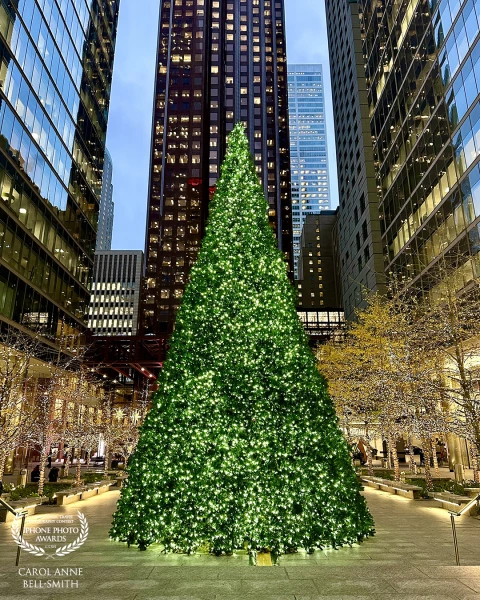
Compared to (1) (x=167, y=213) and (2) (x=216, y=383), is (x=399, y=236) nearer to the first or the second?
(2) (x=216, y=383)

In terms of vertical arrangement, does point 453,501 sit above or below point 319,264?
below

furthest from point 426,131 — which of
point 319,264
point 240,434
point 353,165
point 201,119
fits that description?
point 319,264

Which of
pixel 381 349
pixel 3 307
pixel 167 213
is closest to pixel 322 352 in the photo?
pixel 381 349

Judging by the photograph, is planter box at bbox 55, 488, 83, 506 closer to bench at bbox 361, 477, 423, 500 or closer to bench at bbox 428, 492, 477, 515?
bench at bbox 361, 477, 423, 500

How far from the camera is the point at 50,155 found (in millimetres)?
38906

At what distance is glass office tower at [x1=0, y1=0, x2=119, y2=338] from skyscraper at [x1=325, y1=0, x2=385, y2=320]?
3082 cm

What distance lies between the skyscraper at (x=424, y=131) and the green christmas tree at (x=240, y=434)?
13.1 m

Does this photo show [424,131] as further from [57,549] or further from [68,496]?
[57,549]

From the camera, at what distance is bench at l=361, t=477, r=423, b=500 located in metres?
19.2

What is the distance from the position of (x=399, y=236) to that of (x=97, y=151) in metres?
36.1

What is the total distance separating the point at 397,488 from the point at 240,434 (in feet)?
49.7

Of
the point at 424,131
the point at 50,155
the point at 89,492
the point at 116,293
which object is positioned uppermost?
the point at 116,293

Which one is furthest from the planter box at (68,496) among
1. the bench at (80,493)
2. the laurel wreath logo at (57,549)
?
the laurel wreath logo at (57,549)

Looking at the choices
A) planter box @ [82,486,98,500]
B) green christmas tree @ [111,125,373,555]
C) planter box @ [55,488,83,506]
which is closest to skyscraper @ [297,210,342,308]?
planter box @ [82,486,98,500]
